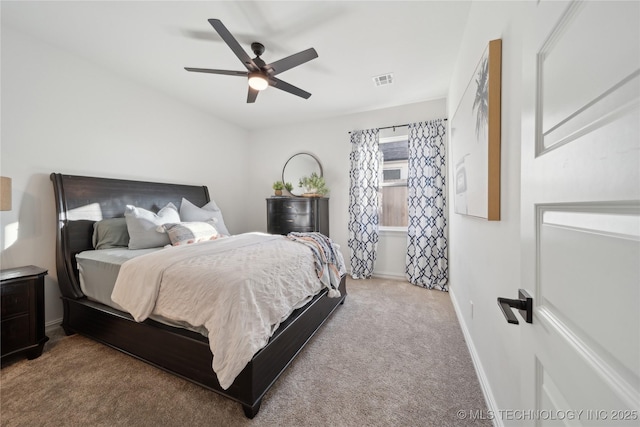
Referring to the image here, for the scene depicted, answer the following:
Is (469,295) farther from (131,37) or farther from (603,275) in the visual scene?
(131,37)

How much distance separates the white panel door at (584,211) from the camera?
0.31m

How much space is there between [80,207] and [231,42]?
218 centimetres

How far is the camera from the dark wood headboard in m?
2.09

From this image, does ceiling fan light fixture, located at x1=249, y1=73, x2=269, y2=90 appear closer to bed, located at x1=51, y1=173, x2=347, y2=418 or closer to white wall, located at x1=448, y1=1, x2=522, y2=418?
white wall, located at x1=448, y1=1, x2=522, y2=418

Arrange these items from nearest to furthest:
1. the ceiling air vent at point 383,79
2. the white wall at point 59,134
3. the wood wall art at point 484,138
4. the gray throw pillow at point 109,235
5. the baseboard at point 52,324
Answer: the wood wall art at point 484,138, the white wall at point 59,134, the baseboard at point 52,324, the gray throw pillow at point 109,235, the ceiling air vent at point 383,79

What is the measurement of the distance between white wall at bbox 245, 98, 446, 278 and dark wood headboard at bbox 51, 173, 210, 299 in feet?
6.41

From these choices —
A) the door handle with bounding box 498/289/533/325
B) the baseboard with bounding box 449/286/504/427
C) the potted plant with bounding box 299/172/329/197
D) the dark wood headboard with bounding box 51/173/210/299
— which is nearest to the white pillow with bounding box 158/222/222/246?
the dark wood headboard with bounding box 51/173/210/299

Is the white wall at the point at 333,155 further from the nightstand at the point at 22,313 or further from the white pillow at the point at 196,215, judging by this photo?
the nightstand at the point at 22,313

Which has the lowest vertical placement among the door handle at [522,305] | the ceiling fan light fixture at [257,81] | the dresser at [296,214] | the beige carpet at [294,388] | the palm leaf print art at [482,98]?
the beige carpet at [294,388]

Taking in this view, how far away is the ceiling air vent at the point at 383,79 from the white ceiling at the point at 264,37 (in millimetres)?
68

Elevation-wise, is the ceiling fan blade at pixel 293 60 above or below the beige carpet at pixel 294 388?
Result: above

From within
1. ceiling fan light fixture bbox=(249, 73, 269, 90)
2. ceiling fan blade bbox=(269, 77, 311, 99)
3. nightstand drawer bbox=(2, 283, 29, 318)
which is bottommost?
nightstand drawer bbox=(2, 283, 29, 318)

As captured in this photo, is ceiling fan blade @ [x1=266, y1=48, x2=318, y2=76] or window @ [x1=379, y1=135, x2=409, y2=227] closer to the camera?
ceiling fan blade @ [x1=266, y1=48, x2=318, y2=76]

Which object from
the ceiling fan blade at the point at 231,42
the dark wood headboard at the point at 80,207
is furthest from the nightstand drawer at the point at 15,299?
the ceiling fan blade at the point at 231,42
